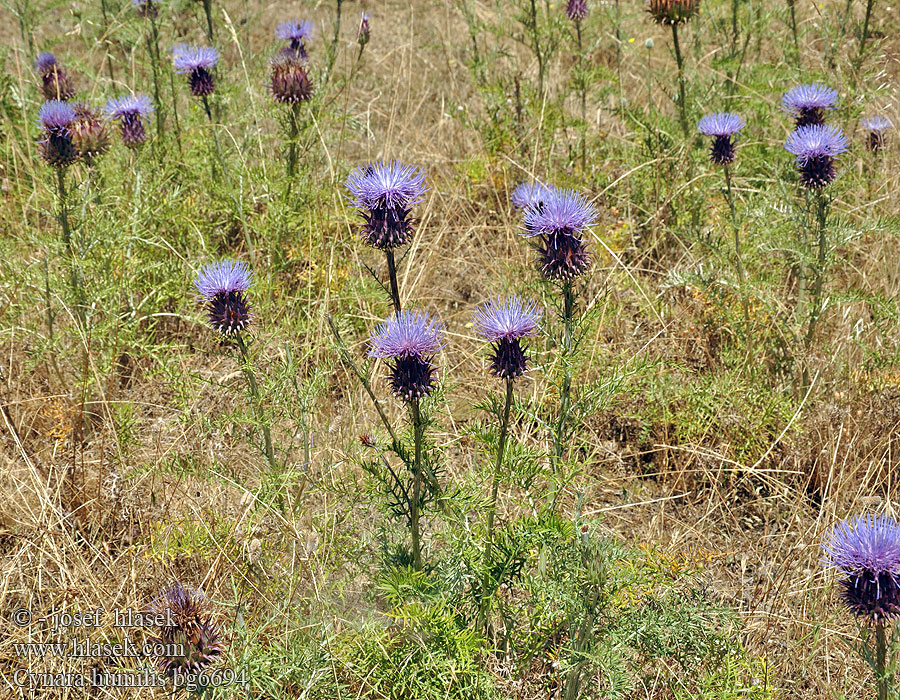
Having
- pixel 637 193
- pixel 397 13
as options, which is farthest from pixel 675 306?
pixel 397 13

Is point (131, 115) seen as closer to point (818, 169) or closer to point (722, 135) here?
point (722, 135)

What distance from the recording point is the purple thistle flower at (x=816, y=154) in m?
2.84

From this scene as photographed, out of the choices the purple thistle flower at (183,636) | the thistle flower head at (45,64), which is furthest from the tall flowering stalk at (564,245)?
the thistle flower head at (45,64)

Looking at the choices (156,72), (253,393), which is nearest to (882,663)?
(253,393)

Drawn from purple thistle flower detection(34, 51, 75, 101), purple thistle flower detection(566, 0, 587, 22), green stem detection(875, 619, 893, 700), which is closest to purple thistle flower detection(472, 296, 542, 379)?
green stem detection(875, 619, 893, 700)

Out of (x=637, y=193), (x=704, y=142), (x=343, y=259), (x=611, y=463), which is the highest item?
(x=704, y=142)

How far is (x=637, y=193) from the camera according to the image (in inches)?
157

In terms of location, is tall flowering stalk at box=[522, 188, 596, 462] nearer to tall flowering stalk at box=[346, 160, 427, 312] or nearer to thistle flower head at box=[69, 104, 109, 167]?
tall flowering stalk at box=[346, 160, 427, 312]

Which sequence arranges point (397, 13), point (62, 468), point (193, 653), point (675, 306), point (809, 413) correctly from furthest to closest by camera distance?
1. point (397, 13)
2. point (675, 306)
3. point (809, 413)
4. point (62, 468)
5. point (193, 653)

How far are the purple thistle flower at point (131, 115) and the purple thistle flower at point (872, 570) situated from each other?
3.40m

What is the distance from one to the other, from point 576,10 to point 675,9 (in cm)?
88

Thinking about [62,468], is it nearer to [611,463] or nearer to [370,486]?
[370,486]

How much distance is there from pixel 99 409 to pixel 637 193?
2.73 metres

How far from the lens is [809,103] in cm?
327
